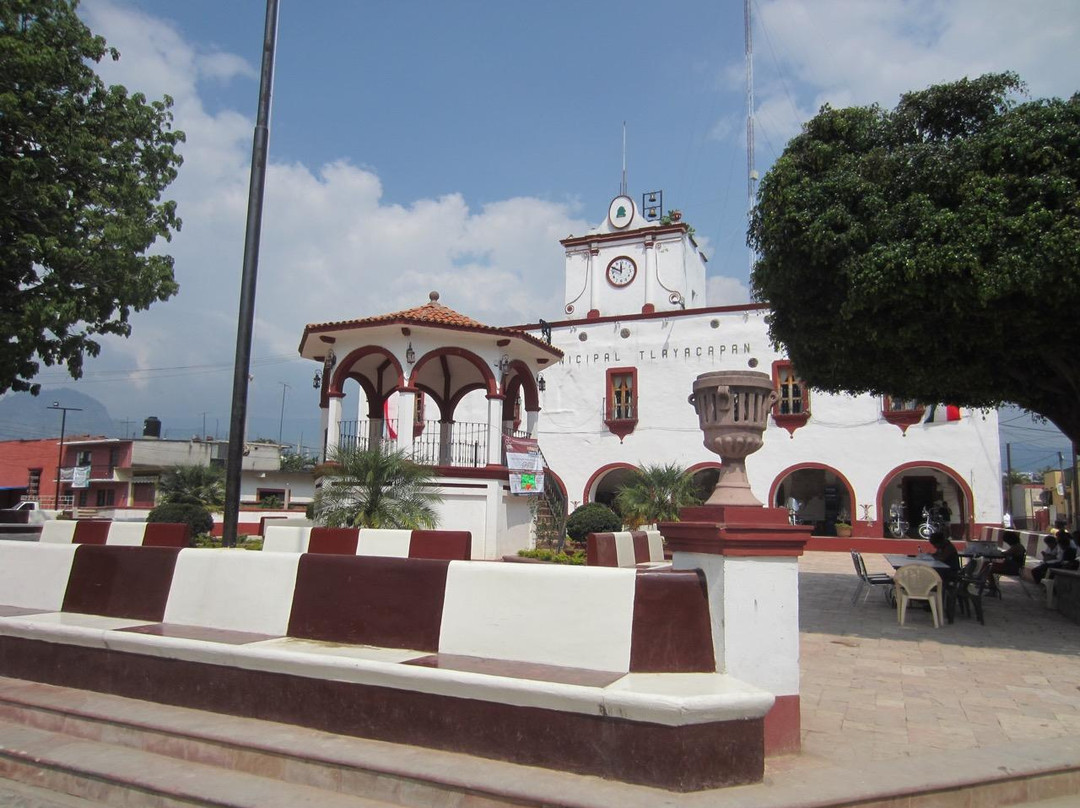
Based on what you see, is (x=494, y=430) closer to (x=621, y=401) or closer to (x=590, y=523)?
(x=590, y=523)

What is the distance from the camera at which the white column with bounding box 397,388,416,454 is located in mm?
15383

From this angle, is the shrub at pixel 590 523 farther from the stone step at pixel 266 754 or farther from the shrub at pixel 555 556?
the stone step at pixel 266 754

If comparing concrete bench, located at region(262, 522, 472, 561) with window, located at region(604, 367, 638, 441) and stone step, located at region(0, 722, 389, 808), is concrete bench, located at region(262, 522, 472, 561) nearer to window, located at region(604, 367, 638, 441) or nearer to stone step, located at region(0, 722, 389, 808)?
stone step, located at region(0, 722, 389, 808)

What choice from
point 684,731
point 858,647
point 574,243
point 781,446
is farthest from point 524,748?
point 574,243

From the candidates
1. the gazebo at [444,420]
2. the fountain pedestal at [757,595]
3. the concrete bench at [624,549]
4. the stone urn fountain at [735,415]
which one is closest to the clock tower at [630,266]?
the gazebo at [444,420]

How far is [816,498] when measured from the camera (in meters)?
28.1

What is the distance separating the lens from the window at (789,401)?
24.7m

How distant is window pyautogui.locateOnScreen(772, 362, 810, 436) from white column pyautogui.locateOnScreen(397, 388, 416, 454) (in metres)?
12.9

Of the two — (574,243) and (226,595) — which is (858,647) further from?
(574,243)

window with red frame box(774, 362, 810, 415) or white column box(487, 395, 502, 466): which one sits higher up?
window with red frame box(774, 362, 810, 415)

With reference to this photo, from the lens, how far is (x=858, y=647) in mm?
8312

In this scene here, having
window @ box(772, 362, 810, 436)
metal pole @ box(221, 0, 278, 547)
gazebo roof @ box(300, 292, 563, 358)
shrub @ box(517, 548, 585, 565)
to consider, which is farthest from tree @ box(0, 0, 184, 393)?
window @ box(772, 362, 810, 436)

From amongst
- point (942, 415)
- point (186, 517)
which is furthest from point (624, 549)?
point (942, 415)

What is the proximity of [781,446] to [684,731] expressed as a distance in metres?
22.4
